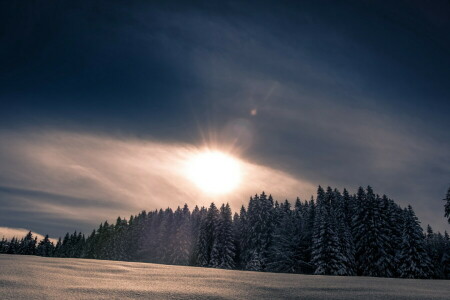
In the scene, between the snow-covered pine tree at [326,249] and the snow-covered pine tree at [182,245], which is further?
the snow-covered pine tree at [182,245]

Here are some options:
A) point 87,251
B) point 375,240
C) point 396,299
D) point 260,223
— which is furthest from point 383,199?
point 87,251

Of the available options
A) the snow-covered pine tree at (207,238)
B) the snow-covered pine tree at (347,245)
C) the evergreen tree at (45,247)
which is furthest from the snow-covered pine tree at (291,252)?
the evergreen tree at (45,247)

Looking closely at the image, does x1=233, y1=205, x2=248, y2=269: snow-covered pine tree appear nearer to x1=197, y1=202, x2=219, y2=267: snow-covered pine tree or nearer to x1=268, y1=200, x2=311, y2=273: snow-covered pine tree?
x1=197, y1=202, x2=219, y2=267: snow-covered pine tree

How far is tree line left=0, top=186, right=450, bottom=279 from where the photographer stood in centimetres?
3866

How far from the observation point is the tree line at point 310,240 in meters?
38.7

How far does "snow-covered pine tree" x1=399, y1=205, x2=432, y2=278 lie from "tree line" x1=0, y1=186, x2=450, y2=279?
0.11 metres

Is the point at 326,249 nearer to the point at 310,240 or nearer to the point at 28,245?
the point at 310,240

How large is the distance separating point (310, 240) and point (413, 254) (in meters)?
14.2

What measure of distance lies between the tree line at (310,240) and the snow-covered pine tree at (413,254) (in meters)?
0.11

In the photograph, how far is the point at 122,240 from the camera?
9156cm

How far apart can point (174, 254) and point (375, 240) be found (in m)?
47.8

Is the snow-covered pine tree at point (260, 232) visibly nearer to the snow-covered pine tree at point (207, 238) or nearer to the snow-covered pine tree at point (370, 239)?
the snow-covered pine tree at point (207, 238)

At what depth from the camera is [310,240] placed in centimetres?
4506

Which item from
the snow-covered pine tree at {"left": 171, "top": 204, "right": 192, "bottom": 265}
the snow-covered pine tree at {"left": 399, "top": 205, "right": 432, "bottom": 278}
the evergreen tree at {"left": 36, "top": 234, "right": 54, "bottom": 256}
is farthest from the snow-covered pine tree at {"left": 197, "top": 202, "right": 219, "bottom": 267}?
the evergreen tree at {"left": 36, "top": 234, "right": 54, "bottom": 256}
